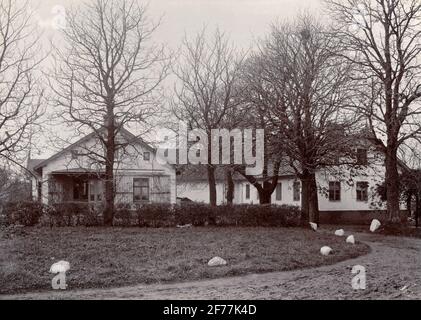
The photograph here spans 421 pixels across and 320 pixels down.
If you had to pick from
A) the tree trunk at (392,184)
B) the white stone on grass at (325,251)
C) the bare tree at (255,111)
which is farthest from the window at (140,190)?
the white stone on grass at (325,251)

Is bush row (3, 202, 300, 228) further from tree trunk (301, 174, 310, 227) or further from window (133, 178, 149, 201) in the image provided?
window (133, 178, 149, 201)

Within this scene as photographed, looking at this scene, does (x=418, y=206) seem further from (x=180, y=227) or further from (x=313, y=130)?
(x=180, y=227)

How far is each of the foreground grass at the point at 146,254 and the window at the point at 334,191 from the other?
18.3m

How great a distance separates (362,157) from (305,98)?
5980 millimetres

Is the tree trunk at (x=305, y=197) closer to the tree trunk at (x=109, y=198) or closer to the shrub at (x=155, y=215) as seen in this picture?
A: the shrub at (x=155, y=215)

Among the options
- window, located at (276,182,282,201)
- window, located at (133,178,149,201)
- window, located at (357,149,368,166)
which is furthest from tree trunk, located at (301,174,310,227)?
window, located at (276,182,282,201)

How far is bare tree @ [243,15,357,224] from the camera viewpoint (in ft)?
72.0

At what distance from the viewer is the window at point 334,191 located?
123 feet

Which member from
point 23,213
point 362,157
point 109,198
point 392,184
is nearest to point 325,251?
point 392,184

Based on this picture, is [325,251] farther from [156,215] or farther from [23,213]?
[23,213]

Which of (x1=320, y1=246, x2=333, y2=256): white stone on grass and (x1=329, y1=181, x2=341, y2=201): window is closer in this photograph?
(x1=320, y1=246, x2=333, y2=256): white stone on grass

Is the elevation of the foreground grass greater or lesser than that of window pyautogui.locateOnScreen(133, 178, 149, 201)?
lesser

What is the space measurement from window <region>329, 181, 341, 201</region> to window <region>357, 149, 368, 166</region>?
11269 mm

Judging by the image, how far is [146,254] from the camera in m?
13.8
